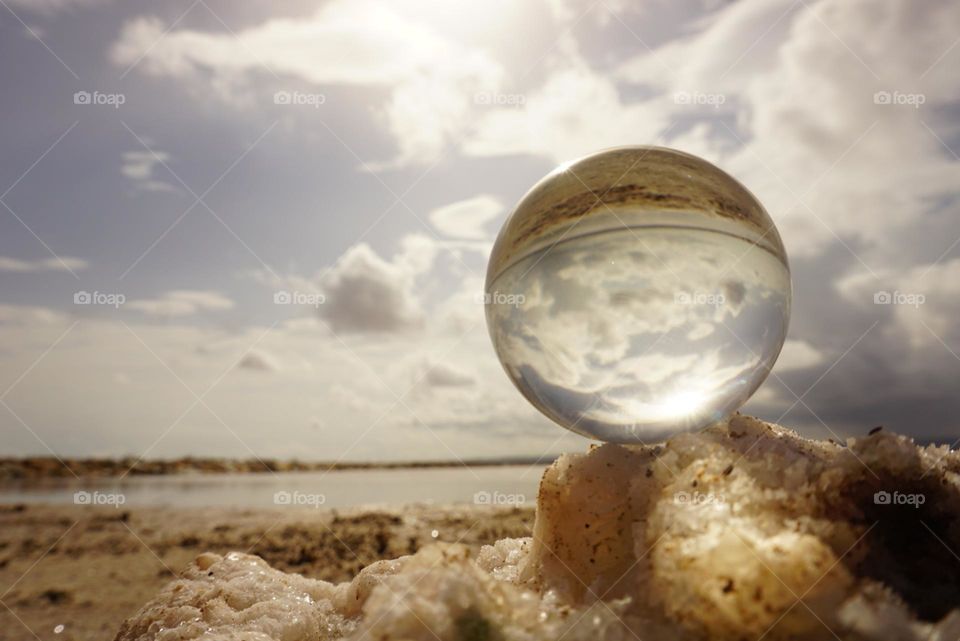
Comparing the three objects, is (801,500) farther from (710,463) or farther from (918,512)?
(918,512)
